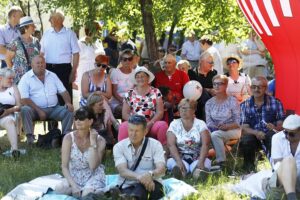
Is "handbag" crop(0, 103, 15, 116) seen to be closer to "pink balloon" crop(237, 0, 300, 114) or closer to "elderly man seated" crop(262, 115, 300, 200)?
"pink balloon" crop(237, 0, 300, 114)

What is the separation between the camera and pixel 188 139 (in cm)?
840

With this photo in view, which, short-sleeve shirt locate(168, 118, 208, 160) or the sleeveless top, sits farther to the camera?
short-sleeve shirt locate(168, 118, 208, 160)

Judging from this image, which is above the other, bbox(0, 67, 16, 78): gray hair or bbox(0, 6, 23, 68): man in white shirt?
bbox(0, 6, 23, 68): man in white shirt

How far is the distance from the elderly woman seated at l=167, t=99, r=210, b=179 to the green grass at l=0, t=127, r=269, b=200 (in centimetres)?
32

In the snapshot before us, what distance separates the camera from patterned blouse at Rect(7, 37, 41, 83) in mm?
10656

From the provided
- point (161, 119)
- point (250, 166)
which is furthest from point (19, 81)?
point (250, 166)

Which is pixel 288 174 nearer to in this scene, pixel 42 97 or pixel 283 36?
pixel 283 36

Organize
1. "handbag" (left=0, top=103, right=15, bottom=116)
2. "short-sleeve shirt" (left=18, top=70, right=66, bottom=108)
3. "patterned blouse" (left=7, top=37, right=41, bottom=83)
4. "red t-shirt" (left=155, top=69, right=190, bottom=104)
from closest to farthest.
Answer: "handbag" (left=0, top=103, right=15, bottom=116) → "short-sleeve shirt" (left=18, top=70, right=66, bottom=108) → "red t-shirt" (left=155, top=69, right=190, bottom=104) → "patterned blouse" (left=7, top=37, right=41, bottom=83)

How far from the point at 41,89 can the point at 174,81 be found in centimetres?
188

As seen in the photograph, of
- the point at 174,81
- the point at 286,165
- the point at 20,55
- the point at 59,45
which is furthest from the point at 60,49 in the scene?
the point at 286,165

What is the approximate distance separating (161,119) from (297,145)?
8.58ft

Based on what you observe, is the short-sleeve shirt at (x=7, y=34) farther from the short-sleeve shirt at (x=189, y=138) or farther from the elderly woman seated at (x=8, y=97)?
the short-sleeve shirt at (x=189, y=138)

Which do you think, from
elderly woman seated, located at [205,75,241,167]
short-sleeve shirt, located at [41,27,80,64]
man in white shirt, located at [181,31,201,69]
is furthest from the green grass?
man in white shirt, located at [181,31,201,69]

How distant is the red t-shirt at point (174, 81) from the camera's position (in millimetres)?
10156
